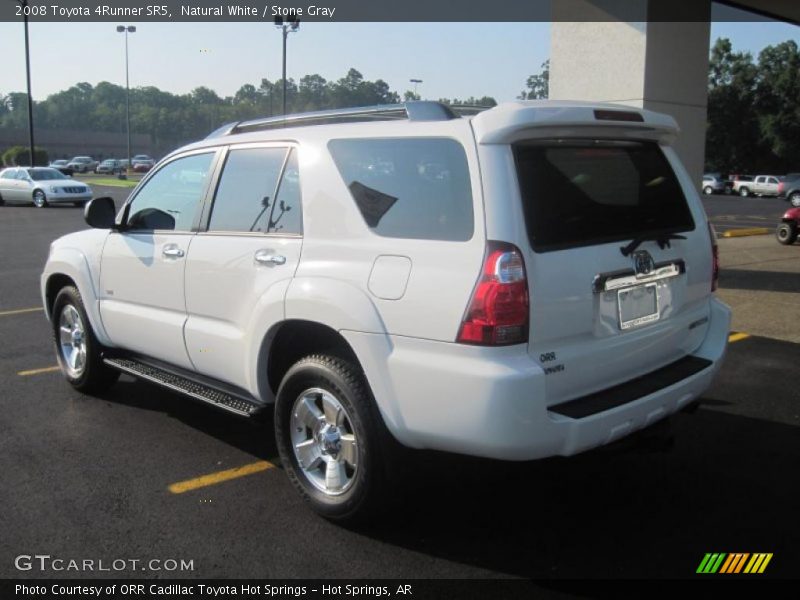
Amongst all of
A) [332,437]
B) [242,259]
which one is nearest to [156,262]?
[242,259]

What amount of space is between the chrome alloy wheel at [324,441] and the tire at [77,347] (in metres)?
2.36

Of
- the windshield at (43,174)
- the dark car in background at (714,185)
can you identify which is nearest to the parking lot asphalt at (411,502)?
the windshield at (43,174)

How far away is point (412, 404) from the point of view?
3217 mm

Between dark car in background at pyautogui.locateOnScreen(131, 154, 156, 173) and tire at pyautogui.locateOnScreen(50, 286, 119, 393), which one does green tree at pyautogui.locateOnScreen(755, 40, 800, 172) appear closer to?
dark car in background at pyautogui.locateOnScreen(131, 154, 156, 173)

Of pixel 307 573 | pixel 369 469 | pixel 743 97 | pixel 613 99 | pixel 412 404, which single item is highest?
pixel 743 97

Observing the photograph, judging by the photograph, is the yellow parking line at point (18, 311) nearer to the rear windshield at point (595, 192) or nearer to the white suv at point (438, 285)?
the white suv at point (438, 285)

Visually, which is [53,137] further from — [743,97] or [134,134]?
[743,97]

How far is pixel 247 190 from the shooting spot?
4273 millimetres

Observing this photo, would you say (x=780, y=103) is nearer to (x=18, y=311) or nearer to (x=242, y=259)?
(x=18, y=311)

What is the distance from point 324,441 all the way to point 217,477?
2.85 ft

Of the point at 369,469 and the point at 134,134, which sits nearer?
the point at 369,469

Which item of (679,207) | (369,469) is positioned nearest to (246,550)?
(369,469)

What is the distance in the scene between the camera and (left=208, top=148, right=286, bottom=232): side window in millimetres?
4102

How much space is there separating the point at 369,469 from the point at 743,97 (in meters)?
68.3
